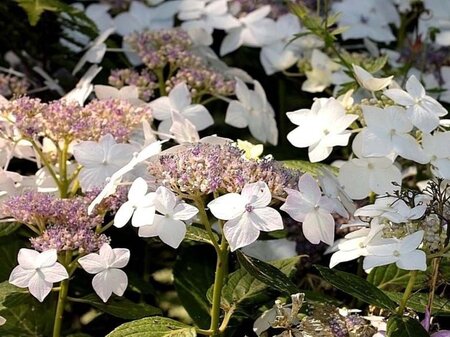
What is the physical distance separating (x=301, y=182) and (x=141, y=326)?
0.20 metres

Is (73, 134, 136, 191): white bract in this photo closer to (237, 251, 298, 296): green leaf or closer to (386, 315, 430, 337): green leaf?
(237, 251, 298, 296): green leaf

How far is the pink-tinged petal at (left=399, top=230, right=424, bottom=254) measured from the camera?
854mm

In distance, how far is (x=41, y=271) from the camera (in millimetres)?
919

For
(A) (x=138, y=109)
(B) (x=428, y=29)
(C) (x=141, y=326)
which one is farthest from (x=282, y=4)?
(C) (x=141, y=326)

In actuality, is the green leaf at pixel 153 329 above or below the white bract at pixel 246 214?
below

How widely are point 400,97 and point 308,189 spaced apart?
163mm

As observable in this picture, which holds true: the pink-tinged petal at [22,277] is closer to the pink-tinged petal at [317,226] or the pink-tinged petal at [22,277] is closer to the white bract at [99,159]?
the white bract at [99,159]

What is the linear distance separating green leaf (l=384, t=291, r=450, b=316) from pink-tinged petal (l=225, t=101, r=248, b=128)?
1.22 ft

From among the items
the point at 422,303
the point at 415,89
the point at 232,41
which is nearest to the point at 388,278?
the point at 422,303

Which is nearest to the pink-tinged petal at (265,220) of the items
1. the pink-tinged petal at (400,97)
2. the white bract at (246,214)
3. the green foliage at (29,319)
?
the white bract at (246,214)

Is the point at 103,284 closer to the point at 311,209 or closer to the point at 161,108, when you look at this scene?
the point at 311,209

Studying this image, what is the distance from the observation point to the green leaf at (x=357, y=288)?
919 mm

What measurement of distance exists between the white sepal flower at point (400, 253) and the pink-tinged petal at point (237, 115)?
1.44 ft

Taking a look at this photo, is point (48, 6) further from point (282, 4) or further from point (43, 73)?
point (282, 4)
